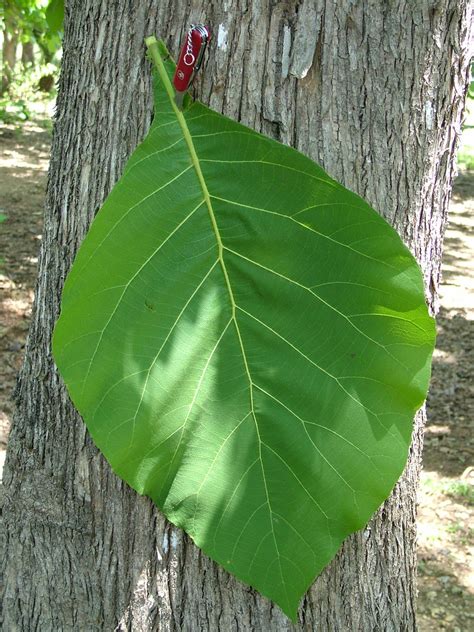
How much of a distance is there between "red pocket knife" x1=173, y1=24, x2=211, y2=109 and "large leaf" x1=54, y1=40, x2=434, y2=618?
34 mm

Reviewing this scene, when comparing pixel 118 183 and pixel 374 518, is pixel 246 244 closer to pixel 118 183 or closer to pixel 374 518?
pixel 118 183

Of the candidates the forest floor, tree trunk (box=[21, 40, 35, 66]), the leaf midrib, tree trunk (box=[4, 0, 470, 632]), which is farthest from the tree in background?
the forest floor

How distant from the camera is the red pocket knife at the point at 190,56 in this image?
1506mm

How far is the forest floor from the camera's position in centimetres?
342

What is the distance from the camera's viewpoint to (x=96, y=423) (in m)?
1.57

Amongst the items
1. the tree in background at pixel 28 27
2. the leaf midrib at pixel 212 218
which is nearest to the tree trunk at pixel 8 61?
the tree in background at pixel 28 27

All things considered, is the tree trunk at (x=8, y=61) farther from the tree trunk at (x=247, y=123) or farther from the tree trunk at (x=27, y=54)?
the tree trunk at (x=247, y=123)

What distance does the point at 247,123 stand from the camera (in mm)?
1584

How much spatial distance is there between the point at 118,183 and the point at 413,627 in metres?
1.30

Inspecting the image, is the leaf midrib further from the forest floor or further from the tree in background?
the forest floor

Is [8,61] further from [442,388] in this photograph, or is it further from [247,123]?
[247,123]

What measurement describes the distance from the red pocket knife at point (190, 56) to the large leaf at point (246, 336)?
0.03m

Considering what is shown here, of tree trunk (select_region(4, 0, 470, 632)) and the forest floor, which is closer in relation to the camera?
tree trunk (select_region(4, 0, 470, 632))

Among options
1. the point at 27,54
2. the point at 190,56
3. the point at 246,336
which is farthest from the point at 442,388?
the point at 27,54
